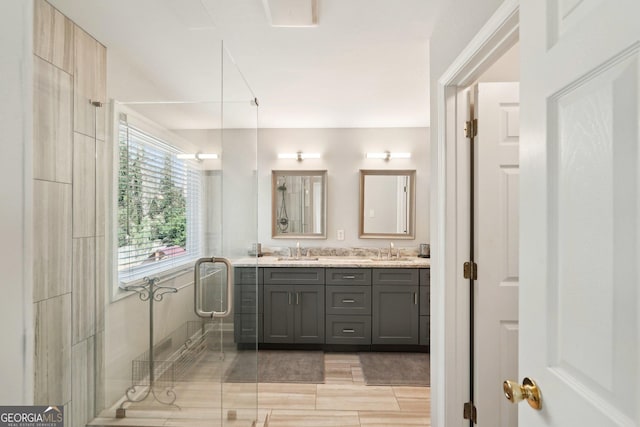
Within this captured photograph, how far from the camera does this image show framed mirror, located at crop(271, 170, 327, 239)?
13.1 ft

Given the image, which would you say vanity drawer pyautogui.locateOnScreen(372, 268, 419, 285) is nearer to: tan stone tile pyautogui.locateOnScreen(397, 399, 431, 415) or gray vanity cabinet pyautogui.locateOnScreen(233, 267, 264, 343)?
tan stone tile pyautogui.locateOnScreen(397, 399, 431, 415)

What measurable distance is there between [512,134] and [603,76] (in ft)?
3.96

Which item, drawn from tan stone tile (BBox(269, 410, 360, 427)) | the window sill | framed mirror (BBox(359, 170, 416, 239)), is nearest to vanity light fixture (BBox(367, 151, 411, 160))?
framed mirror (BBox(359, 170, 416, 239))

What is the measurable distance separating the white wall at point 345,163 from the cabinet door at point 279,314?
751mm

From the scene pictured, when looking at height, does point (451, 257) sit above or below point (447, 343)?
above

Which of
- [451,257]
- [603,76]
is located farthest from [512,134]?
[603,76]

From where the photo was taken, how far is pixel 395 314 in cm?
335

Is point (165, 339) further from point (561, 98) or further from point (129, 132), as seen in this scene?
point (561, 98)

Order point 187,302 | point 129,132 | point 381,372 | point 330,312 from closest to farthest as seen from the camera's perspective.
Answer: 1. point 129,132
2. point 187,302
3. point 381,372
4. point 330,312

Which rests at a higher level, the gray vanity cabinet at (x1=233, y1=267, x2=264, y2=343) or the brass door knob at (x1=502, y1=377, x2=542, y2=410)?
the brass door knob at (x1=502, y1=377, x2=542, y2=410)

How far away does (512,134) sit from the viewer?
166 cm

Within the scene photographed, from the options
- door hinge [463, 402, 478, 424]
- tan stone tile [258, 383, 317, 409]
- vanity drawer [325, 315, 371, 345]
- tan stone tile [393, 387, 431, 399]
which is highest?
door hinge [463, 402, 478, 424]

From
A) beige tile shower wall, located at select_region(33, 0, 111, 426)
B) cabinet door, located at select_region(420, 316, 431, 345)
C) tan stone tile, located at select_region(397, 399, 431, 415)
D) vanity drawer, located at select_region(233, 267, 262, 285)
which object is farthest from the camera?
cabinet door, located at select_region(420, 316, 431, 345)

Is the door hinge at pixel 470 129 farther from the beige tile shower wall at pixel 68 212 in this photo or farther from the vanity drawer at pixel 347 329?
the vanity drawer at pixel 347 329
